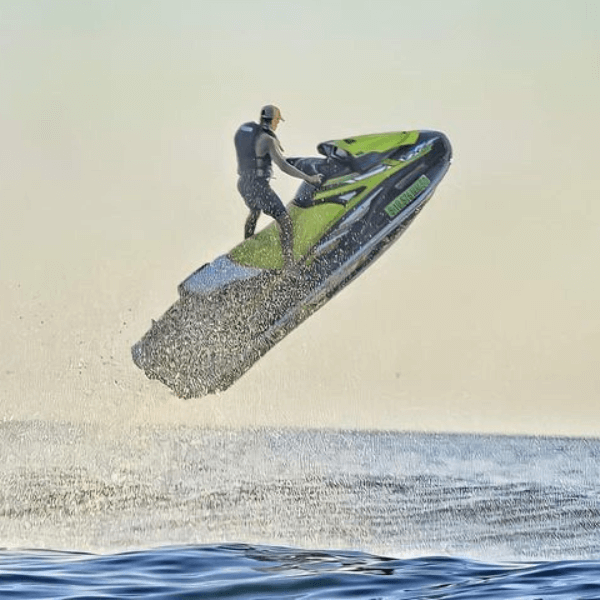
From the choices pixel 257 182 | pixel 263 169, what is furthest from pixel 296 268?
pixel 263 169

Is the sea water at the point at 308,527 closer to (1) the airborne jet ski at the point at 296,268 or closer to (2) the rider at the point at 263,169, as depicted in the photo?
(1) the airborne jet ski at the point at 296,268

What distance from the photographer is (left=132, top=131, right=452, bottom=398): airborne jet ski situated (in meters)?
20.3

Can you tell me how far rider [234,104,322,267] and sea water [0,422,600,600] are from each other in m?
3.46

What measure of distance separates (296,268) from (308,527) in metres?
5.88

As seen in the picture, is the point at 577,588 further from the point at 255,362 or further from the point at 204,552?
the point at 255,362

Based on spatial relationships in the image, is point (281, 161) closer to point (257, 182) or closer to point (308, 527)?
point (257, 182)

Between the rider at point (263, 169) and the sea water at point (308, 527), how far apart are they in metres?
3.46

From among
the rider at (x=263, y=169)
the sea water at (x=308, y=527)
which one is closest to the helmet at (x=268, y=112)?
the rider at (x=263, y=169)

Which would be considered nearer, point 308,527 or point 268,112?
point 268,112

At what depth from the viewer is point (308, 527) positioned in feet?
81.0

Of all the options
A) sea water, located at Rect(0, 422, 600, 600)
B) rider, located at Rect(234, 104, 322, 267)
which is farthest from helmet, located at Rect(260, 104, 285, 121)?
sea water, located at Rect(0, 422, 600, 600)

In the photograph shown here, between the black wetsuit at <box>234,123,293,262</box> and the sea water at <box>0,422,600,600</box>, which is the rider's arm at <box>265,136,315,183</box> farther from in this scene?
the sea water at <box>0,422,600,600</box>

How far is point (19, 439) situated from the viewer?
67812mm

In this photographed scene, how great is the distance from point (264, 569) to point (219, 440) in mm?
67531
